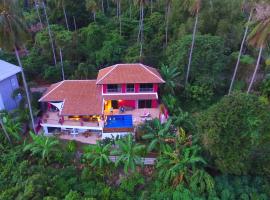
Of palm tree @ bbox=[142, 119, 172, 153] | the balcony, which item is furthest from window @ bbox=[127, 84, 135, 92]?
palm tree @ bbox=[142, 119, 172, 153]

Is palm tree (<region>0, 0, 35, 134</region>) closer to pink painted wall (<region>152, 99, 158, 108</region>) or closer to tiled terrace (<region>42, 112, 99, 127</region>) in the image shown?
tiled terrace (<region>42, 112, 99, 127</region>)

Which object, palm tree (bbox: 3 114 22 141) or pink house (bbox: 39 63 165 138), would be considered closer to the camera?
palm tree (bbox: 3 114 22 141)

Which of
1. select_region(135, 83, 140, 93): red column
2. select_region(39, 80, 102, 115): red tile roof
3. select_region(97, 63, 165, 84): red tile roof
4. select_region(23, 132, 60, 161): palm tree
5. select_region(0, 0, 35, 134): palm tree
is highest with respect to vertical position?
select_region(0, 0, 35, 134): palm tree

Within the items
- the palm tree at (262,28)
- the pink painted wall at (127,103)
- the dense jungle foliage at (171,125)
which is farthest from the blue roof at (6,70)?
the palm tree at (262,28)

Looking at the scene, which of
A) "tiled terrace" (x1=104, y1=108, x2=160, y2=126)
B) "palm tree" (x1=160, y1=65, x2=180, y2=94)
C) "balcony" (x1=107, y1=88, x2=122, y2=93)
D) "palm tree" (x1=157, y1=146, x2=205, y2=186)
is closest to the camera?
"palm tree" (x1=157, y1=146, x2=205, y2=186)

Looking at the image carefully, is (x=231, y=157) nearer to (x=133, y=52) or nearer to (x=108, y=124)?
(x=108, y=124)

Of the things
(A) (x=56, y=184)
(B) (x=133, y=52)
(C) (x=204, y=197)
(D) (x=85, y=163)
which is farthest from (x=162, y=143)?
(B) (x=133, y=52)

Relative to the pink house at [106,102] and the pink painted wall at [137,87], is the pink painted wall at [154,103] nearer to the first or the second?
the pink house at [106,102]
